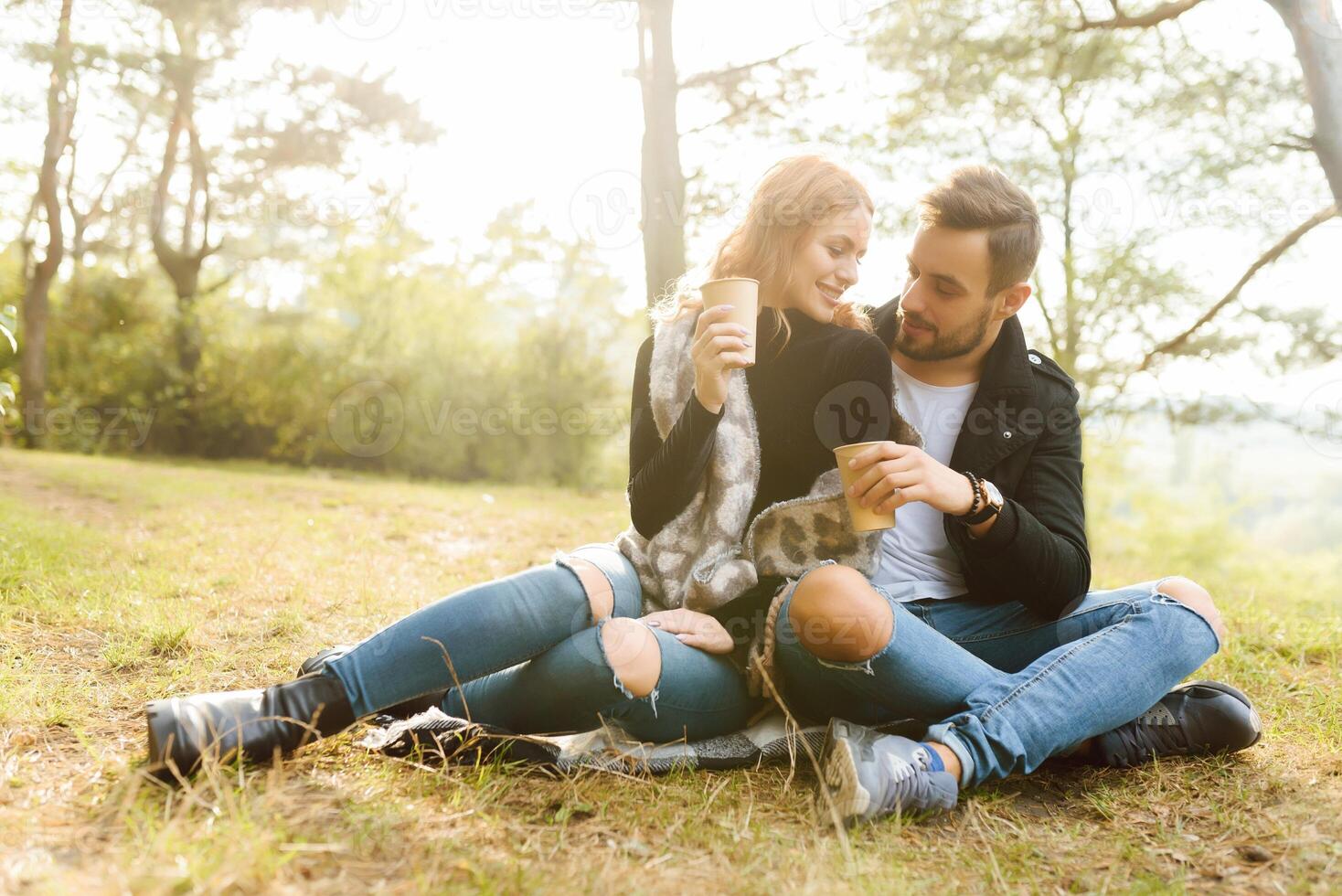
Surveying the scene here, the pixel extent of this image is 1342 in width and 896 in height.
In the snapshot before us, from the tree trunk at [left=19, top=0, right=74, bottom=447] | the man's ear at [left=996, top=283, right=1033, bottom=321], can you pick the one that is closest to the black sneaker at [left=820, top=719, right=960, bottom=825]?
the man's ear at [left=996, top=283, right=1033, bottom=321]

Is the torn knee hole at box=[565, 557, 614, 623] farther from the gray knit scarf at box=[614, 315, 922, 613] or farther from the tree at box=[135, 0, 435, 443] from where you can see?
the tree at box=[135, 0, 435, 443]

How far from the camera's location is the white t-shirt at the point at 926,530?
2170mm

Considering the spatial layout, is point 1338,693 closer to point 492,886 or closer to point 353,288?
point 492,886

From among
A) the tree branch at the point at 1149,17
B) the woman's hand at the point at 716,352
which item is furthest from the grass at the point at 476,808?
the tree branch at the point at 1149,17

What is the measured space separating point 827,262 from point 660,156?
3.41 m

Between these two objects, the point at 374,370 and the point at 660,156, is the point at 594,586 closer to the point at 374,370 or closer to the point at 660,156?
the point at 660,156

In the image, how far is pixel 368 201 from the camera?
1153 centimetres

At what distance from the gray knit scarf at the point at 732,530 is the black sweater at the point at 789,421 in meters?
0.04

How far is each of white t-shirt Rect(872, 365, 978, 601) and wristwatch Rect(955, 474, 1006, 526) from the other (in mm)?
212

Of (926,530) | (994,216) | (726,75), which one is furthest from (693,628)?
(726,75)

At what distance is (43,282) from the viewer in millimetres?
10797

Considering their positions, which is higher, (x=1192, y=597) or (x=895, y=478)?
(x=895, y=478)

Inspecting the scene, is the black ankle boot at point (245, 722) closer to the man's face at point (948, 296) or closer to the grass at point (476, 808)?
the grass at point (476, 808)

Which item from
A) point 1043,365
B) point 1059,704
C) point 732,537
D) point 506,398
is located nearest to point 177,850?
point 732,537
